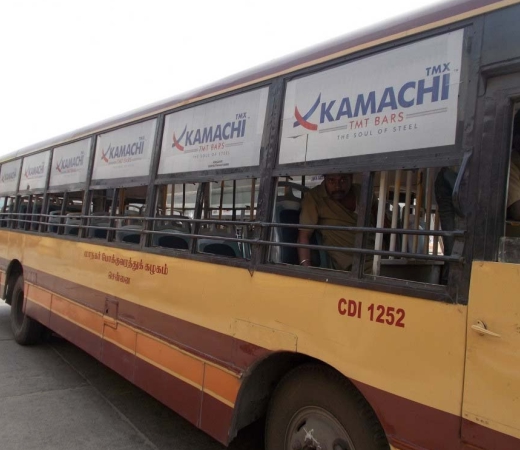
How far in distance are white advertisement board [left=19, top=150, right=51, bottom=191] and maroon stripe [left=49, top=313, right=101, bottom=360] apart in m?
2.07

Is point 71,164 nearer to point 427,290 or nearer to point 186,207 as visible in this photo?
point 186,207

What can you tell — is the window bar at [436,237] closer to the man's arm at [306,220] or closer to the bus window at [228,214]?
the man's arm at [306,220]

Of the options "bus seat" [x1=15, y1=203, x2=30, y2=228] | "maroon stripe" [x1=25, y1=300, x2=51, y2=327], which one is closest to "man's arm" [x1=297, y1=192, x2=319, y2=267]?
"maroon stripe" [x1=25, y1=300, x2=51, y2=327]

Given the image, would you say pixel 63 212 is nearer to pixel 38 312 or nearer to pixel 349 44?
pixel 38 312

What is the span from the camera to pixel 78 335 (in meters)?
5.00

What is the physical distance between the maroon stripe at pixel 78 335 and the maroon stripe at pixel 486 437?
3.70m

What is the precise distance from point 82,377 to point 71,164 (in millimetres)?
2611

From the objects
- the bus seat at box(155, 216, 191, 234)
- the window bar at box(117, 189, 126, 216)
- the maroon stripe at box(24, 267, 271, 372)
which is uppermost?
the window bar at box(117, 189, 126, 216)

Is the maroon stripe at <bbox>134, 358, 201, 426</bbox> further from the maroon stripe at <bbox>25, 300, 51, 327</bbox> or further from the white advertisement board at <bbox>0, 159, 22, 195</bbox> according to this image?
the white advertisement board at <bbox>0, 159, 22, 195</bbox>

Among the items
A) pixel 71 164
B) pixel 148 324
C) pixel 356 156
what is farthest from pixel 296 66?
pixel 71 164

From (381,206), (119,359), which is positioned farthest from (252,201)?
(119,359)

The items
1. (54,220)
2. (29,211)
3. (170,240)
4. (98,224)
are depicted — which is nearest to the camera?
(170,240)

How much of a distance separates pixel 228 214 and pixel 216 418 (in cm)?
180

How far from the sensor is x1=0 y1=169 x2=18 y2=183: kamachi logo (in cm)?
770
